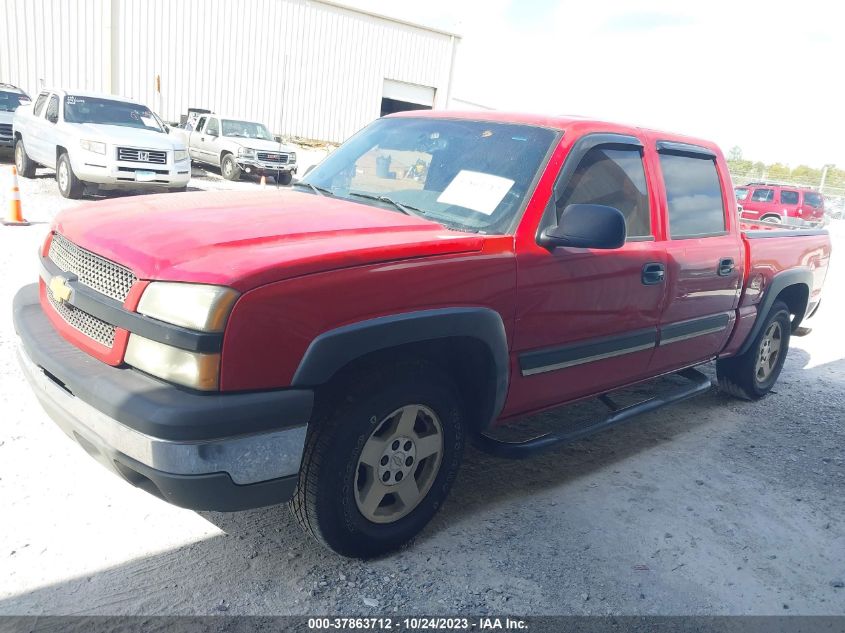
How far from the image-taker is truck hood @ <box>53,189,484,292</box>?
231 centimetres

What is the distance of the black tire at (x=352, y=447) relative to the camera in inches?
100.0

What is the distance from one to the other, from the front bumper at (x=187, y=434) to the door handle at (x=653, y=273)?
2.09 m

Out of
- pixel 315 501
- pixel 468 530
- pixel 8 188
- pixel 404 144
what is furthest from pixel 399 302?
pixel 8 188

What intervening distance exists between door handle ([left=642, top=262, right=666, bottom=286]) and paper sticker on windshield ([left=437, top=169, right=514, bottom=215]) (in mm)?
955

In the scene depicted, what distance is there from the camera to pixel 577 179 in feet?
11.0

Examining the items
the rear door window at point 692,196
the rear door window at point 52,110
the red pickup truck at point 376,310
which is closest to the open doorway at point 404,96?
the rear door window at point 52,110

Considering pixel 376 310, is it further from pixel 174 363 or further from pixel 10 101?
pixel 10 101

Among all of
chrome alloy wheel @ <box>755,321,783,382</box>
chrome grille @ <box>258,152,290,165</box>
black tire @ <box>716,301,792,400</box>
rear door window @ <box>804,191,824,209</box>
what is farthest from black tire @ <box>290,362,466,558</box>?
rear door window @ <box>804,191,824,209</box>

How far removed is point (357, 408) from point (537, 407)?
116cm

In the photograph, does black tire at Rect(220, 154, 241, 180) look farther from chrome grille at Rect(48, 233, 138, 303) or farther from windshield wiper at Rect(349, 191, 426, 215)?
chrome grille at Rect(48, 233, 138, 303)

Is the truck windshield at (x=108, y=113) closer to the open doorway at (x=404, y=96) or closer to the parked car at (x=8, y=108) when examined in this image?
the parked car at (x=8, y=108)

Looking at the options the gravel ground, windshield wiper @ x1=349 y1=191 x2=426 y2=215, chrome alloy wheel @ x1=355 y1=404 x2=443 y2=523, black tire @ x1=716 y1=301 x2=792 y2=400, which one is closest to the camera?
the gravel ground

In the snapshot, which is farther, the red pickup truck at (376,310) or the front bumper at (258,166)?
the front bumper at (258,166)

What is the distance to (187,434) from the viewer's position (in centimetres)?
217
